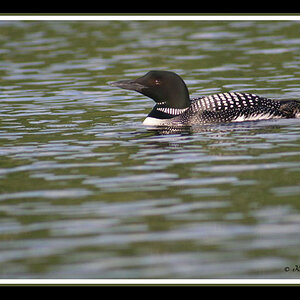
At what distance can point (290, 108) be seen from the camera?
8.84m

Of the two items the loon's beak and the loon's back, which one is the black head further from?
the loon's back

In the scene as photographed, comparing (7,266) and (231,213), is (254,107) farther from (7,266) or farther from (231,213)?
(7,266)

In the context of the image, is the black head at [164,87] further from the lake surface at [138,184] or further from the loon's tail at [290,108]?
the loon's tail at [290,108]

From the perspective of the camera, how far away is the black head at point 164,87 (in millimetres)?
8914

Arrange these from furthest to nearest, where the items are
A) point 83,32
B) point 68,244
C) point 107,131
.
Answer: point 83,32 → point 107,131 → point 68,244

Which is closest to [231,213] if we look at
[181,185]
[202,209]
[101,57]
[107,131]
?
[202,209]

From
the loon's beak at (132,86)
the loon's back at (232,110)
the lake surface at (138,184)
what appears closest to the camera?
the lake surface at (138,184)

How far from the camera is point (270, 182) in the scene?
5.84 m

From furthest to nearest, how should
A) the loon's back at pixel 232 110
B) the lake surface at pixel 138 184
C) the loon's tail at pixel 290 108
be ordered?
the loon's tail at pixel 290 108 < the loon's back at pixel 232 110 < the lake surface at pixel 138 184

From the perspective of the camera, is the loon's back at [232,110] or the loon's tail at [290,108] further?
the loon's tail at [290,108]

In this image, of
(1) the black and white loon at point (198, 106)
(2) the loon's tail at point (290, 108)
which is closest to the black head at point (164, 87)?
(1) the black and white loon at point (198, 106)

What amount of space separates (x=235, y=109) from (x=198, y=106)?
40cm

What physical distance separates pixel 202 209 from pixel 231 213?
0.21 metres

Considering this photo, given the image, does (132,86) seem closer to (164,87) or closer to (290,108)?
(164,87)
